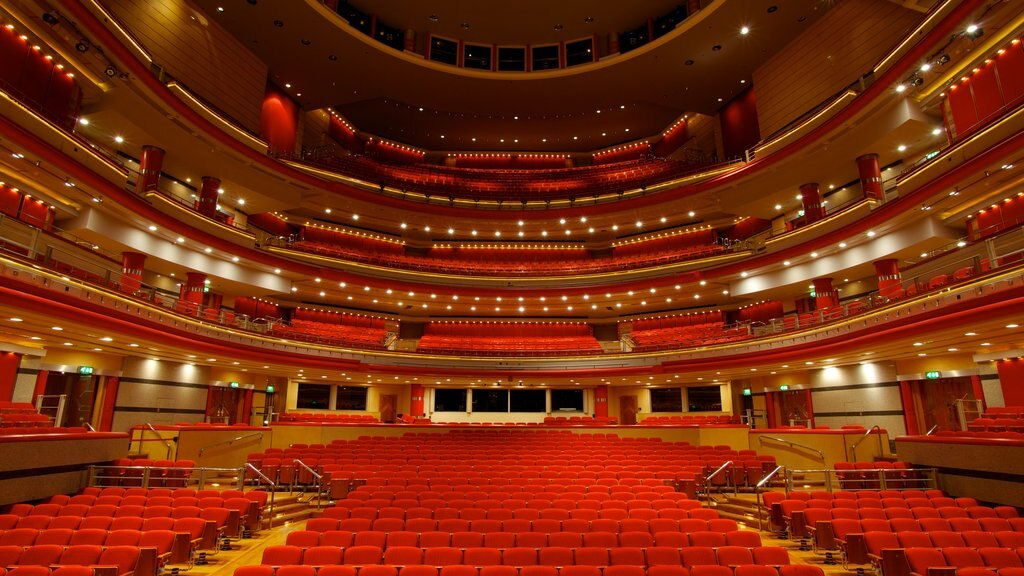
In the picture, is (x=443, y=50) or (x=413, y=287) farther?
(x=443, y=50)

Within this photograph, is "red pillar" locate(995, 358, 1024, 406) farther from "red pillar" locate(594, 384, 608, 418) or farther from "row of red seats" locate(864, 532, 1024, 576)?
"red pillar" locate(594, 384, 608, 418)

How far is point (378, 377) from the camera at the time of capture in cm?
2133

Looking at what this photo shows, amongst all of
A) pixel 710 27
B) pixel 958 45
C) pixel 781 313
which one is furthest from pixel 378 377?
pixel 958 45

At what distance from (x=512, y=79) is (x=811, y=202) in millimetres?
13673

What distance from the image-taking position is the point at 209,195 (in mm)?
18406

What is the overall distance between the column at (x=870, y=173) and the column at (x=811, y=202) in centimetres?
156

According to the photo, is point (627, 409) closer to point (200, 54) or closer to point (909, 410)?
point (909, 410)

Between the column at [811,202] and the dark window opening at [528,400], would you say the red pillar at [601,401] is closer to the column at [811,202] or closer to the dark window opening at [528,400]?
the dark window opening at [528,400]

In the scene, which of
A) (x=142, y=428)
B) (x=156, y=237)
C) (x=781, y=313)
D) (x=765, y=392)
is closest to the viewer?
(x=142, y=428)

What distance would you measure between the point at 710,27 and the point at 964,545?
740 inches

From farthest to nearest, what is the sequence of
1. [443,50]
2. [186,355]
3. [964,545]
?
[443,50], [186,355], [964,545]

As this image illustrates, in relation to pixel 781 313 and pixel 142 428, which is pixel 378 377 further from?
pixel 781 313

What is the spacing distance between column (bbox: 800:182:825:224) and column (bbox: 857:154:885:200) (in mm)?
1563

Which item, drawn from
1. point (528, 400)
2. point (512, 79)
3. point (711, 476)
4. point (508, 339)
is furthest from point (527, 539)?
point (512, 79)
